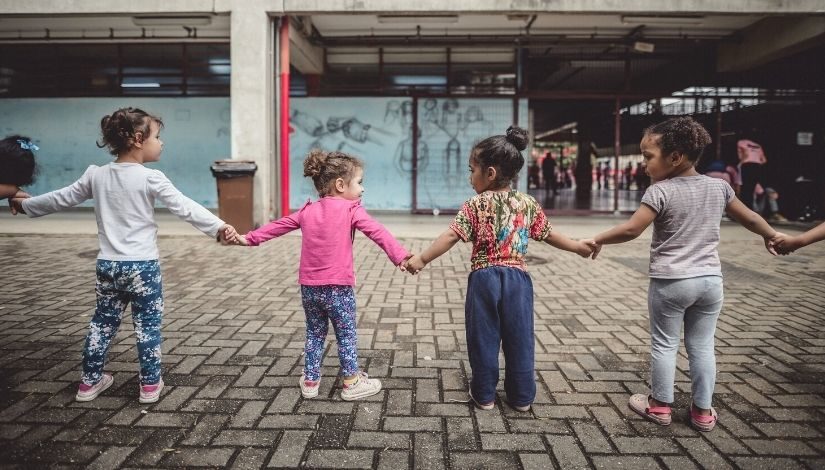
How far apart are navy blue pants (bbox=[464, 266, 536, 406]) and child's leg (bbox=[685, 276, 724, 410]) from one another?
77 centimetres

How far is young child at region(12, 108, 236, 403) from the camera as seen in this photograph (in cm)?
274

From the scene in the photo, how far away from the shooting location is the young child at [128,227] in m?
2.74

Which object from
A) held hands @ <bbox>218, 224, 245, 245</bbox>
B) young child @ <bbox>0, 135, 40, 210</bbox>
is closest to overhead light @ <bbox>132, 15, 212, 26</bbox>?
young child @ <bbox>0, 135, 40, 210</bbox>

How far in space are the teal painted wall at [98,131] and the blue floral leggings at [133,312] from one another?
1065 centimetres

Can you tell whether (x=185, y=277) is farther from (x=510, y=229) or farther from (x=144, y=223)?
(x=510, y=229)

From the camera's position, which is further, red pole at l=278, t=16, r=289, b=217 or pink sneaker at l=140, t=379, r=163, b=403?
red pole at l=278, t=16, r=289, b=217

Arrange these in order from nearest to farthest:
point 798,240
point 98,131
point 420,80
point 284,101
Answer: point 798,240, point 284,101, point 98,131, point 420,80

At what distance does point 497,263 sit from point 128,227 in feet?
6.21

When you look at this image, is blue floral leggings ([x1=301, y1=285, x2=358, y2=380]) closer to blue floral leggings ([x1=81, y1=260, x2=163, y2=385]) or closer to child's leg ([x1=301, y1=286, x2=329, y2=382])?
child's leg ([x1=301, y1=286, x2=329, y2=382])

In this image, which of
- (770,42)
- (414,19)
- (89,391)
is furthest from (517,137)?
(770,42)

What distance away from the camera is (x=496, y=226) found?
2.71 metres

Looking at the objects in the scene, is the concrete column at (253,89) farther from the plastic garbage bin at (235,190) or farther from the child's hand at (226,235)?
the child's hand at (226,235)

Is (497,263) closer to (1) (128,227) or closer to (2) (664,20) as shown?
(1) (128,227)

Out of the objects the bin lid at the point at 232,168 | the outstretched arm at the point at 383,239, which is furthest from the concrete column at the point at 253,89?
the outstretched arm at the point at 383,239
